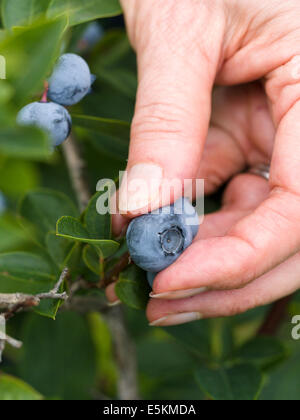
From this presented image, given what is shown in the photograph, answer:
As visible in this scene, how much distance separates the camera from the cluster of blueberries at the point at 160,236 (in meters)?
0.88

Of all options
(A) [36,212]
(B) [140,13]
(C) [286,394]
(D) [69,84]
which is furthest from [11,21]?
(C) [286,394]

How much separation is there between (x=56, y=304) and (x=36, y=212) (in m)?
0.39

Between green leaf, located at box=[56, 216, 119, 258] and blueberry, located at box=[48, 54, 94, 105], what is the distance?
219 millimetres

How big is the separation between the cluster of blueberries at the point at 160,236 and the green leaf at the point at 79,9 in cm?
41

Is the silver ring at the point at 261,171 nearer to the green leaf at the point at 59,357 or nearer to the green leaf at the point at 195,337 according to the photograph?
the green leaf at the point at 195,337

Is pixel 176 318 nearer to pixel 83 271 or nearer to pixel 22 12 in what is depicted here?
pixel 83 271

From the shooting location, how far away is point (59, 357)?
149cm

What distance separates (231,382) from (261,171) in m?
0.53

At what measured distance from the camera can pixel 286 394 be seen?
1.52 metres

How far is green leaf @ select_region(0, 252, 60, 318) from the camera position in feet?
3.15

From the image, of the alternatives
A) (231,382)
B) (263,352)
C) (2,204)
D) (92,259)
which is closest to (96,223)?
(92,259)

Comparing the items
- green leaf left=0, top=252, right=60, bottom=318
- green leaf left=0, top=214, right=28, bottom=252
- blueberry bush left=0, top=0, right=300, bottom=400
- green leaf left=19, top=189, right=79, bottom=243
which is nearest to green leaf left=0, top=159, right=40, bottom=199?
blueberry bush left=0, top=0, right=300, bottom=400

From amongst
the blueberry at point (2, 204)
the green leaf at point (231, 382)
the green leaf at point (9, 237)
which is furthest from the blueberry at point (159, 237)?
the blueberry at point (2, 204)
